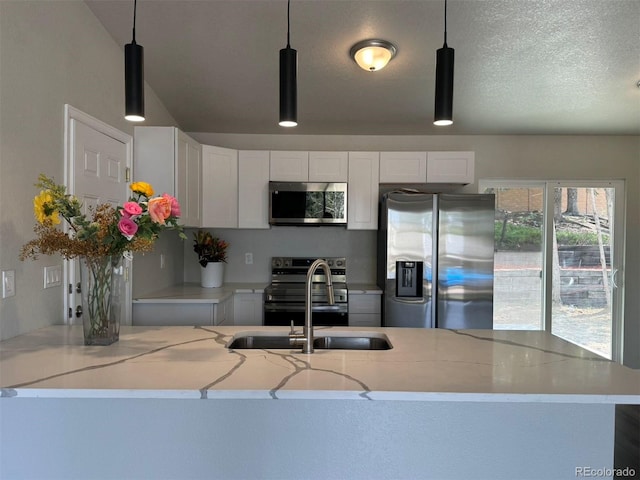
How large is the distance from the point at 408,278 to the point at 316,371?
81.7 inches

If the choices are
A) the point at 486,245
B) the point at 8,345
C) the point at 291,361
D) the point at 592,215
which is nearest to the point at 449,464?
the point at 291,361

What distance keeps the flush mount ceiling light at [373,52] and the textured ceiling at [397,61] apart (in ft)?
0.15

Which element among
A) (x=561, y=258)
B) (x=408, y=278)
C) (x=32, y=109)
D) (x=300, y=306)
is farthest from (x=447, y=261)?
(x=32, y=109)

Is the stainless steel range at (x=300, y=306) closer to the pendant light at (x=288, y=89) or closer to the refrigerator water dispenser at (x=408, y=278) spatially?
the refrigerator water dispenser at (x=408, y=278)

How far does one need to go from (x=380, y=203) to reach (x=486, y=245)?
98 centimetres

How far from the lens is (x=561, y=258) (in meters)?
3.81

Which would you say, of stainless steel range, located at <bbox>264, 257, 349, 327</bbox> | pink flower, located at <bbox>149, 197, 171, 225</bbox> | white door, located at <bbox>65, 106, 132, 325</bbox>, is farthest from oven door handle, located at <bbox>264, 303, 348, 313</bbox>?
pink flower, located at <bbox>149, 197, 171, 225</bbox>

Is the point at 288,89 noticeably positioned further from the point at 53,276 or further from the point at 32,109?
the point at 53,276

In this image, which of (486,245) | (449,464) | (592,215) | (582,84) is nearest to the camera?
(449,464)

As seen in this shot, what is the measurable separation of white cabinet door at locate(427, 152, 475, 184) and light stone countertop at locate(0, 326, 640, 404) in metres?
2.13

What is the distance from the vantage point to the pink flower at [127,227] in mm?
1336

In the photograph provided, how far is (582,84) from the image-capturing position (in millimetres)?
2818

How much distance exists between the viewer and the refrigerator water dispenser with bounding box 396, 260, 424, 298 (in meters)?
3.13

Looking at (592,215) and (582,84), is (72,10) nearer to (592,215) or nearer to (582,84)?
(582,84)
